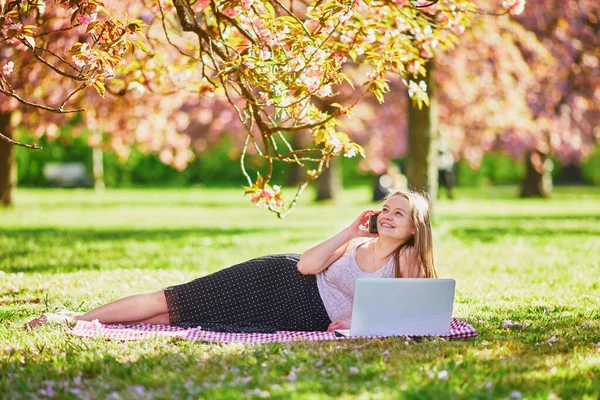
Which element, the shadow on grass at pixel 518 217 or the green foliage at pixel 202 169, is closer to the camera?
the shadow on grass at pixel 518 217

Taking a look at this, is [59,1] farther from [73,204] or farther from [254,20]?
[73,204]

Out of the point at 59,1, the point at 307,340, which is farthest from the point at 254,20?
the point at 307,340

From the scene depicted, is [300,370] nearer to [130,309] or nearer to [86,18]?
[130,309]

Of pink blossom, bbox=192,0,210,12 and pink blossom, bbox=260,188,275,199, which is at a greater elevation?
pink blossom, bbox=192,0,210,12

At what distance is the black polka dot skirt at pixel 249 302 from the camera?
16.4 feet

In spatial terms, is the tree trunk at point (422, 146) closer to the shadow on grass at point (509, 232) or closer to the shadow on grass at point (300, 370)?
the shadow on grass at point (509, 232)

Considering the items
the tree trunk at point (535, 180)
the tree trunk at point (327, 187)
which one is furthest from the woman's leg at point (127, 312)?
the tree trunk at point (535, 180)

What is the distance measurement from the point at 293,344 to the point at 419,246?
975 mm

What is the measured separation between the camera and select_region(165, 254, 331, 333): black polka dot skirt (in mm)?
5008

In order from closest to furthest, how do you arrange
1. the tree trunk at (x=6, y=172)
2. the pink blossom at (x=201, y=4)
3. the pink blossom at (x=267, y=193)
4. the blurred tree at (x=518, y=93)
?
the pink blossom at (x=201, y=4) → the pink blossom at (x=267, y=193) → the blurred tree at (x=518, y=93) → the tree trunk at (x=6, y=172)

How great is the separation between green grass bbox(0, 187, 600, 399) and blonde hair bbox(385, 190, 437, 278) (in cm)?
52

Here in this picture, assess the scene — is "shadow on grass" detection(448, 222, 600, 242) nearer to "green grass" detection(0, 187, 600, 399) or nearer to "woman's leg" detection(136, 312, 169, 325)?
"green grass" detection(0, 187, 600, 399)

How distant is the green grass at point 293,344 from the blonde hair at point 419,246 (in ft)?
1.69

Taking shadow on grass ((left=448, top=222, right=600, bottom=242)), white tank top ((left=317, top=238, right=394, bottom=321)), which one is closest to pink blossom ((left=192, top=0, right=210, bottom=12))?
white tank top ((left=317, top=238, right=394, bottom=321))
